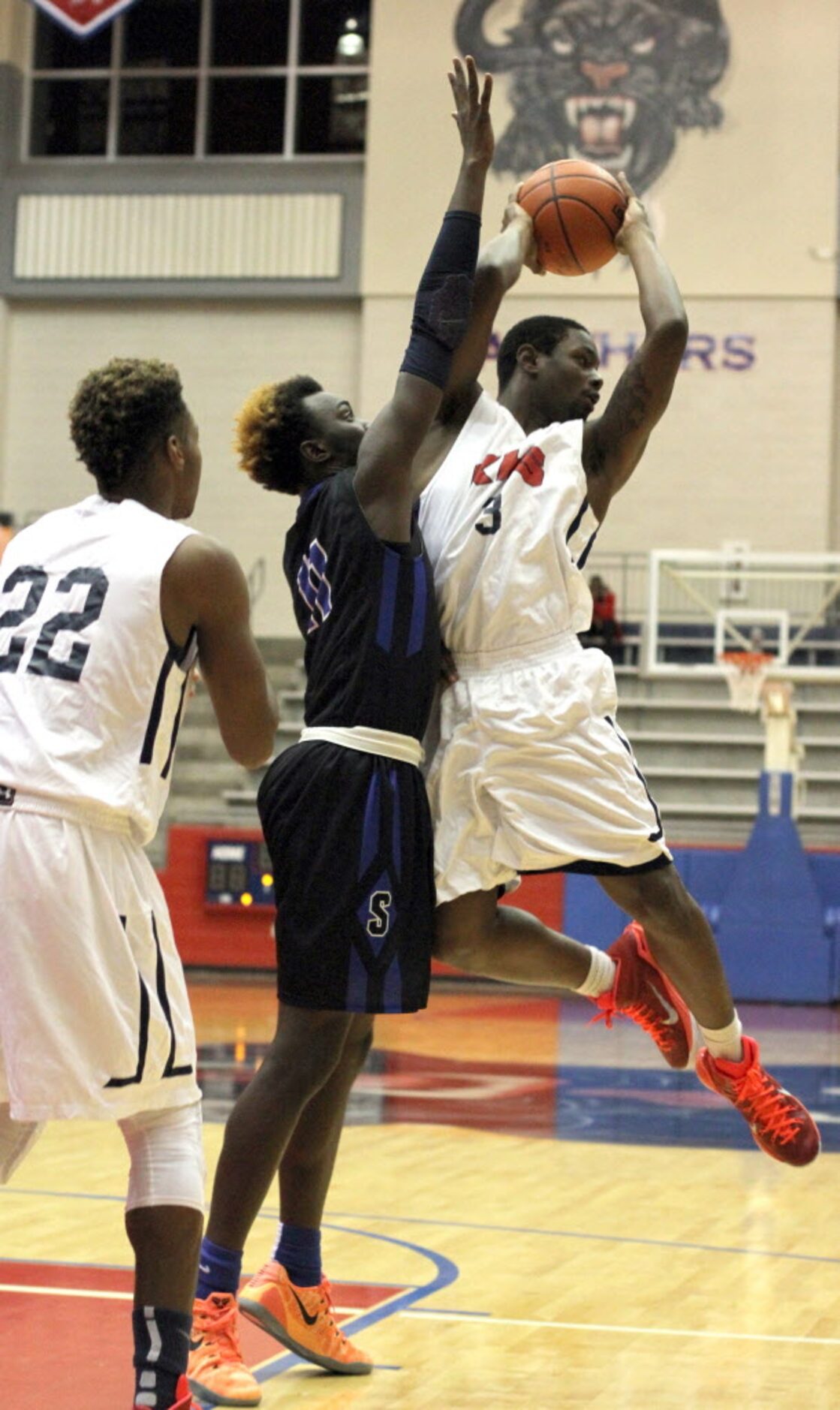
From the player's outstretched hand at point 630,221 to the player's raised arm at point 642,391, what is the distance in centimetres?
8

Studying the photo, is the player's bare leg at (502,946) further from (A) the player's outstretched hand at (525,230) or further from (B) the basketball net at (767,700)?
(B) the basketball net at (767,700)

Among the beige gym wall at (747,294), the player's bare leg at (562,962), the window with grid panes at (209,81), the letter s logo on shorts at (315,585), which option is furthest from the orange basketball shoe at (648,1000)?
the window with grid panes at (209,81)

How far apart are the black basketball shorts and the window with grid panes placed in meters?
16.7

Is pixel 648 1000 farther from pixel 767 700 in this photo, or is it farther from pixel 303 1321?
pixel 767 700

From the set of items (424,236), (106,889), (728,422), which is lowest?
(106,889)

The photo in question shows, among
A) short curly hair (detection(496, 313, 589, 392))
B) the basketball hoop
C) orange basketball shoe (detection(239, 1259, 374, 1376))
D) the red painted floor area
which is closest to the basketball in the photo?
short curly hair (detection(496, 313, 589, 392))

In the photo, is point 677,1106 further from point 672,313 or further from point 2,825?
point 2,825

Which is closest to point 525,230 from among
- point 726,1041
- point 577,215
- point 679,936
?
point 577,215

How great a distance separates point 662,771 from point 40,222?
8880 mm

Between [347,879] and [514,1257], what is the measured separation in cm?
158

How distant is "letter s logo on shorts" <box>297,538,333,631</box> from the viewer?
3.53 m

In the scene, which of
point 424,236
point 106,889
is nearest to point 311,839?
point 106,889

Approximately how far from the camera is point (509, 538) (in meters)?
3.71

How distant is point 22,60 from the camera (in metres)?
19.4
